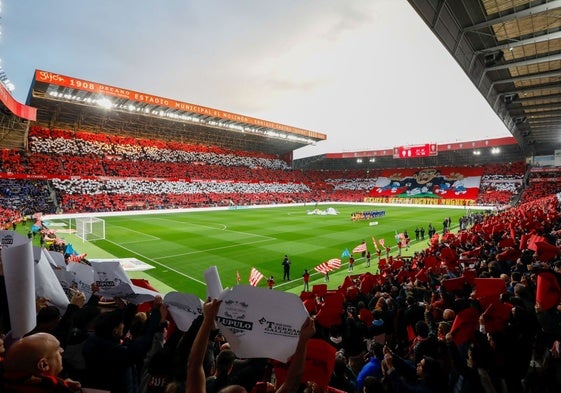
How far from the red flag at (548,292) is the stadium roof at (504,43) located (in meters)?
7.75

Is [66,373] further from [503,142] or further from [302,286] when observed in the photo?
[503,142]

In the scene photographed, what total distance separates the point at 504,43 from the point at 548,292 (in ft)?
37.3

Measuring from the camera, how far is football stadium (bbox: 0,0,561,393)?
115 inches

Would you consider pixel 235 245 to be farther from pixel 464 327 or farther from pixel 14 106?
pixel 464 327

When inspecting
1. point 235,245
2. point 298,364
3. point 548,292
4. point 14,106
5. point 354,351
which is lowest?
point 235,245

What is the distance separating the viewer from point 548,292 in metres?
4.44

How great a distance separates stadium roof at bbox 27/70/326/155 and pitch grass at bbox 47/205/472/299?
1614 cm

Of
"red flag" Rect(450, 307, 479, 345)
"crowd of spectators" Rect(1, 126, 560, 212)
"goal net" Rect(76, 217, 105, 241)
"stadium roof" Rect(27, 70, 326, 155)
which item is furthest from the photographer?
"crowd of spectators" Rect(1, 126, 560, 212)

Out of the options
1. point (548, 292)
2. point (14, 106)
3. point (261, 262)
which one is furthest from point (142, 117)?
point (548, 292)

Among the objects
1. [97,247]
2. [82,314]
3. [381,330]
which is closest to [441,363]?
[381,330]

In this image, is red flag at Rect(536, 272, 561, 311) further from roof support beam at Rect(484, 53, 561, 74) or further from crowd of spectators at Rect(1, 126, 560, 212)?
crowd of spectators at Rect(1, 126, 560, 212)

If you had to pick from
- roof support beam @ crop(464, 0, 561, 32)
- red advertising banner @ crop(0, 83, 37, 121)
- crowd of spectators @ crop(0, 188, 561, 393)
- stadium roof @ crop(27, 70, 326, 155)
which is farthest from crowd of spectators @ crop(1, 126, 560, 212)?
roof support beam @ crop(464, 0, 561, 32)

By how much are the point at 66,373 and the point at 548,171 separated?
62071mm

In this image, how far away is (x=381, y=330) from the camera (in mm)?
5309
